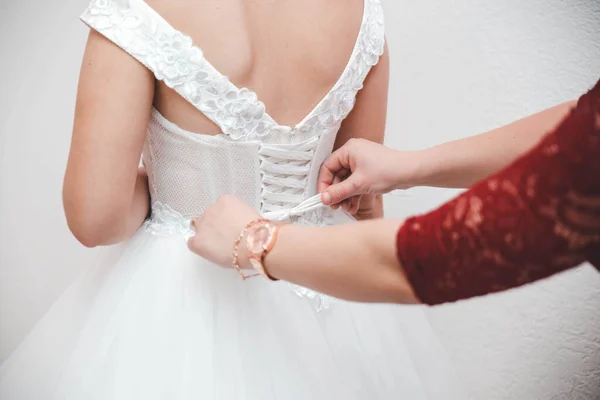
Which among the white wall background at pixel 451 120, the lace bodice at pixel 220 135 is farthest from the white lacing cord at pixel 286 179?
the white wall background at pixel 451 120

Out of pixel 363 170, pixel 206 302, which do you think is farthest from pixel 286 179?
pixel 206 302

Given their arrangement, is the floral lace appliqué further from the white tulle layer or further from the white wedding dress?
the white tulle layer

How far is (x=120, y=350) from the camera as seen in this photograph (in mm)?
920

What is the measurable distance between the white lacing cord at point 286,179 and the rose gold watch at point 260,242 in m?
0.22

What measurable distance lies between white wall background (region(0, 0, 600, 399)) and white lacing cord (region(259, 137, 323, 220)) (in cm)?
72

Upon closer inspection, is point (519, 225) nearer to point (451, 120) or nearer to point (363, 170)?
point (363, 170)

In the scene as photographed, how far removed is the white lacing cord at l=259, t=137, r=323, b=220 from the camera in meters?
0.96

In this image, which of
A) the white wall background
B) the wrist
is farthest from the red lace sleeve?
the white wall background

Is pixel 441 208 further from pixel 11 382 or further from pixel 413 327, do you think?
pixel 11 382

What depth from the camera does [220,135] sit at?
912 mm

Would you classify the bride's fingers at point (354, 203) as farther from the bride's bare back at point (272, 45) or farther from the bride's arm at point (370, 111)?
the bride's bare back at point (272, 45)

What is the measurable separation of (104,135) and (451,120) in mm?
1021

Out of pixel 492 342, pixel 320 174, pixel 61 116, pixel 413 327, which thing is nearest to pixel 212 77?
pixel 320 174

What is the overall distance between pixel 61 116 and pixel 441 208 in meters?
1.28
